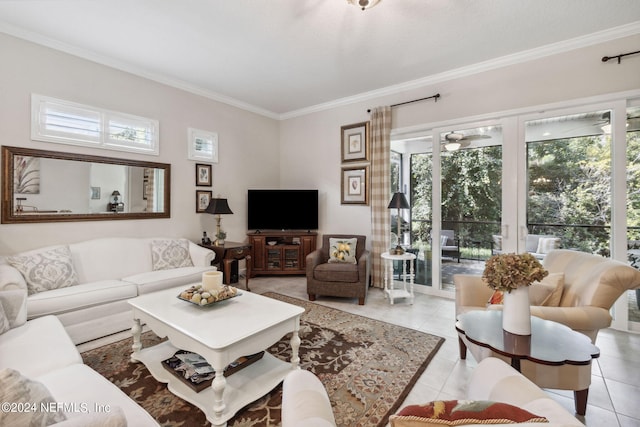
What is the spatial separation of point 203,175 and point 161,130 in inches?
31.7

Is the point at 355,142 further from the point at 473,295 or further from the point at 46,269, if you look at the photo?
the point at 46,269

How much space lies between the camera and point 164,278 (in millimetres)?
3092

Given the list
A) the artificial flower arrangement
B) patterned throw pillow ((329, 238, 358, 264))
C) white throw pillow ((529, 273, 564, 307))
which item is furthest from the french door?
the artificial flower arrangement

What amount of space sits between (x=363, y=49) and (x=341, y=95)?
1.35m

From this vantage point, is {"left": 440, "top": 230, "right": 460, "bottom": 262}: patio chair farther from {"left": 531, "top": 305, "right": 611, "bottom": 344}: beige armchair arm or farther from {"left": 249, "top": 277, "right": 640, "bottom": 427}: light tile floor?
{"left": 531, "top": 305, "right": 611, "bottom": 344}: beige armchair arm

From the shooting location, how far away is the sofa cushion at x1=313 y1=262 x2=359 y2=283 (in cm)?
355

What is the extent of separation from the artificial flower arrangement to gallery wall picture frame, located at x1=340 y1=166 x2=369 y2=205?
2.88 metres

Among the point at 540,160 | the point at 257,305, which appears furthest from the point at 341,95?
the point at 257,305

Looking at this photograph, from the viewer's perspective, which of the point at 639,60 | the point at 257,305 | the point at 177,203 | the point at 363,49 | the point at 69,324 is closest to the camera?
the point at 257,305

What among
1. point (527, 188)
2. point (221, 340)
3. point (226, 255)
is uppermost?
point (527, 188)

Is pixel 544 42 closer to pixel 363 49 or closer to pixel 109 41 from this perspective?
pixel 363 49

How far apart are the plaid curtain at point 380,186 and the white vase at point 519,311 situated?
Result: 8.23 ft

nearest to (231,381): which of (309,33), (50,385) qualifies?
(50,385)

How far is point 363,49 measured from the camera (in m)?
3.14
